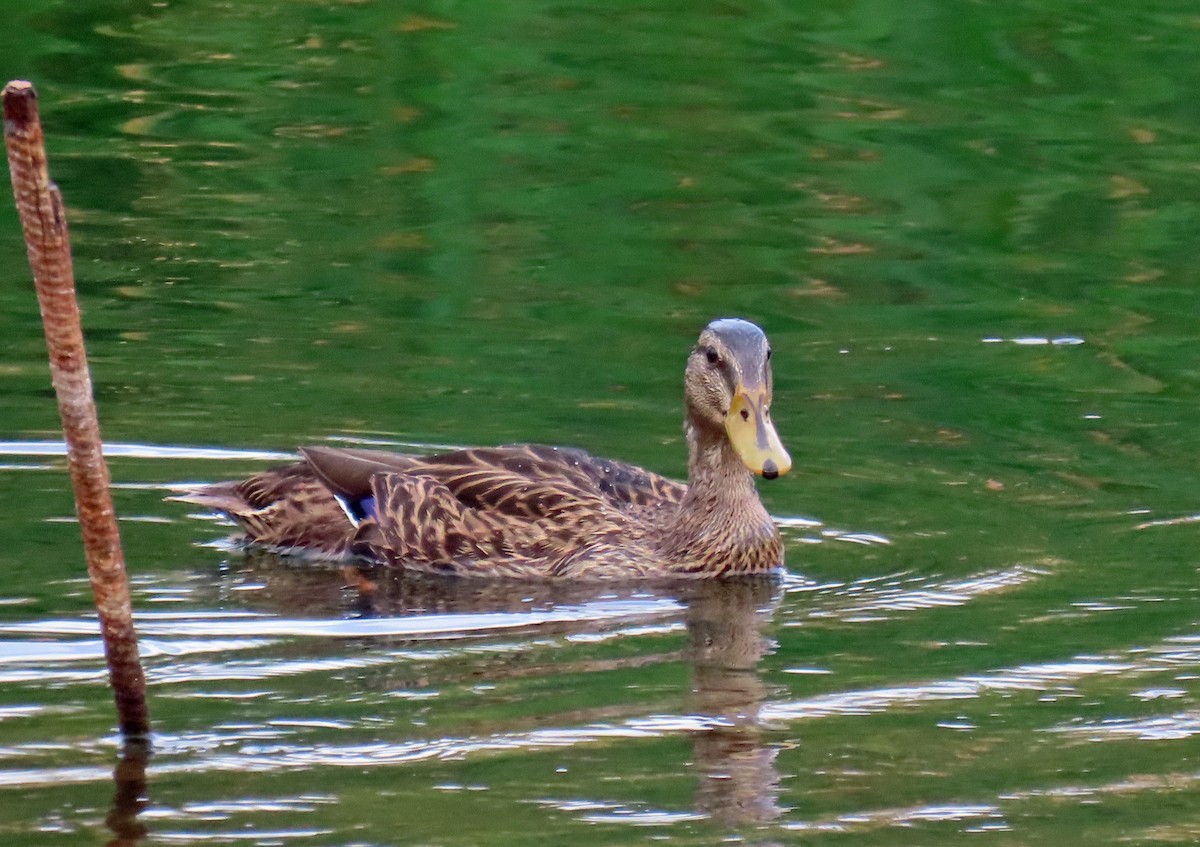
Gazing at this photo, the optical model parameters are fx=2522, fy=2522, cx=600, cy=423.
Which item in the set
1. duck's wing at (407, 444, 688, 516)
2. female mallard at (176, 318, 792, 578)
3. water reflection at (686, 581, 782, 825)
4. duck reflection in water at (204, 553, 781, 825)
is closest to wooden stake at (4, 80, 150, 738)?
duck reflection in water at (204, 553, 781, 825)

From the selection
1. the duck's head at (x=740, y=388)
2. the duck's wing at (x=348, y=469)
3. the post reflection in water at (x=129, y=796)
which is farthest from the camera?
the duck's wing at (x=348, y=469)

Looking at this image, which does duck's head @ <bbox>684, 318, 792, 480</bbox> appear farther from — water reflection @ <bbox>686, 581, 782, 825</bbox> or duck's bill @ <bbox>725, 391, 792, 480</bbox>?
water reflection @ <bbox>686, 581, 782, 825</bbox>

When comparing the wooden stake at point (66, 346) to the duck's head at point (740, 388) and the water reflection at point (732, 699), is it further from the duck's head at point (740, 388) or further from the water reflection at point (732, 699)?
the duck's head at point (740, 388)

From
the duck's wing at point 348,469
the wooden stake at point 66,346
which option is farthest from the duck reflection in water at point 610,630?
the wooden stake at point 66,346

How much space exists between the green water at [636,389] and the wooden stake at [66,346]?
0.59 metres

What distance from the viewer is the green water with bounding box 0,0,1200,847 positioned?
697cm

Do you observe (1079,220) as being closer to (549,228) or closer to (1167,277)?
(1167,277)

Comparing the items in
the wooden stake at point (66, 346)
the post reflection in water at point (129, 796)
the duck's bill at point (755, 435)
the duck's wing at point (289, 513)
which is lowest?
the duck's wing at point (289, 513)

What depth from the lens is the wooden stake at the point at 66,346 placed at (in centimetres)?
600

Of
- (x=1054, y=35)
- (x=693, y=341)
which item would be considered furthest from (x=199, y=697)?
(x=1054, y=35)

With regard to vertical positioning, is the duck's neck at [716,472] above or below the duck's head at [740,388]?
below

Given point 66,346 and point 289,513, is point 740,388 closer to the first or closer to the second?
point 289,513

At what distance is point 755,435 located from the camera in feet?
30.8

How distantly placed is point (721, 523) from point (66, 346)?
13.2 ft
